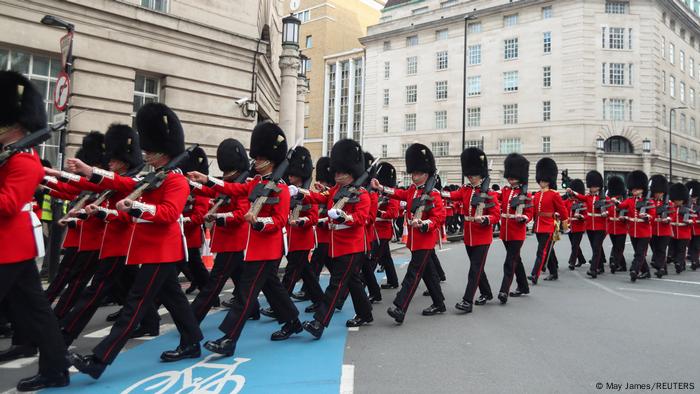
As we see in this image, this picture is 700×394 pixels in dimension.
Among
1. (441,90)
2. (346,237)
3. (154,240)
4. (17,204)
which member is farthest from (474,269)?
(441,90)

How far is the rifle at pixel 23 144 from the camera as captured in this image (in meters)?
3.94

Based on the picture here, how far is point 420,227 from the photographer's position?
682cm

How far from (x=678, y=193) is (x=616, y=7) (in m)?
37.5

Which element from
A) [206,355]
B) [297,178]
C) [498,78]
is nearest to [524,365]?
[206,355]

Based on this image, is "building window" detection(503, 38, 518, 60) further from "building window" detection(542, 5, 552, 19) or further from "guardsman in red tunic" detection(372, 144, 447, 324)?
"guardsman in red tunic" detection(372, 144, 447, 324)

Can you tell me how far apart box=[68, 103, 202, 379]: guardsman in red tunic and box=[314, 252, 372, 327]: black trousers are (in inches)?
56.6

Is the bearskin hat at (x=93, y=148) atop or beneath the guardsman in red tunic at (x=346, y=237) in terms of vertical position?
atop

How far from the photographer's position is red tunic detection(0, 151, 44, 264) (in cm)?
387

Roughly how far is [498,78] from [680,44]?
58.9 feet

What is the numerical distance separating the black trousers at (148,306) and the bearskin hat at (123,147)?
184 cm

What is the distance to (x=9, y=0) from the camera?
12.5 metres

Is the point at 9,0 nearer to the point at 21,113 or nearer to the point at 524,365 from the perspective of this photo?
the point at 21,113

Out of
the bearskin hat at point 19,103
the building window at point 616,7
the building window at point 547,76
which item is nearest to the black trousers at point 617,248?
the bearskin hat at point 19,103

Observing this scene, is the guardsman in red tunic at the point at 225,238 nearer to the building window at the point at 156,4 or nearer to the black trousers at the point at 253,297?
the black trousers at the point at 253,297
